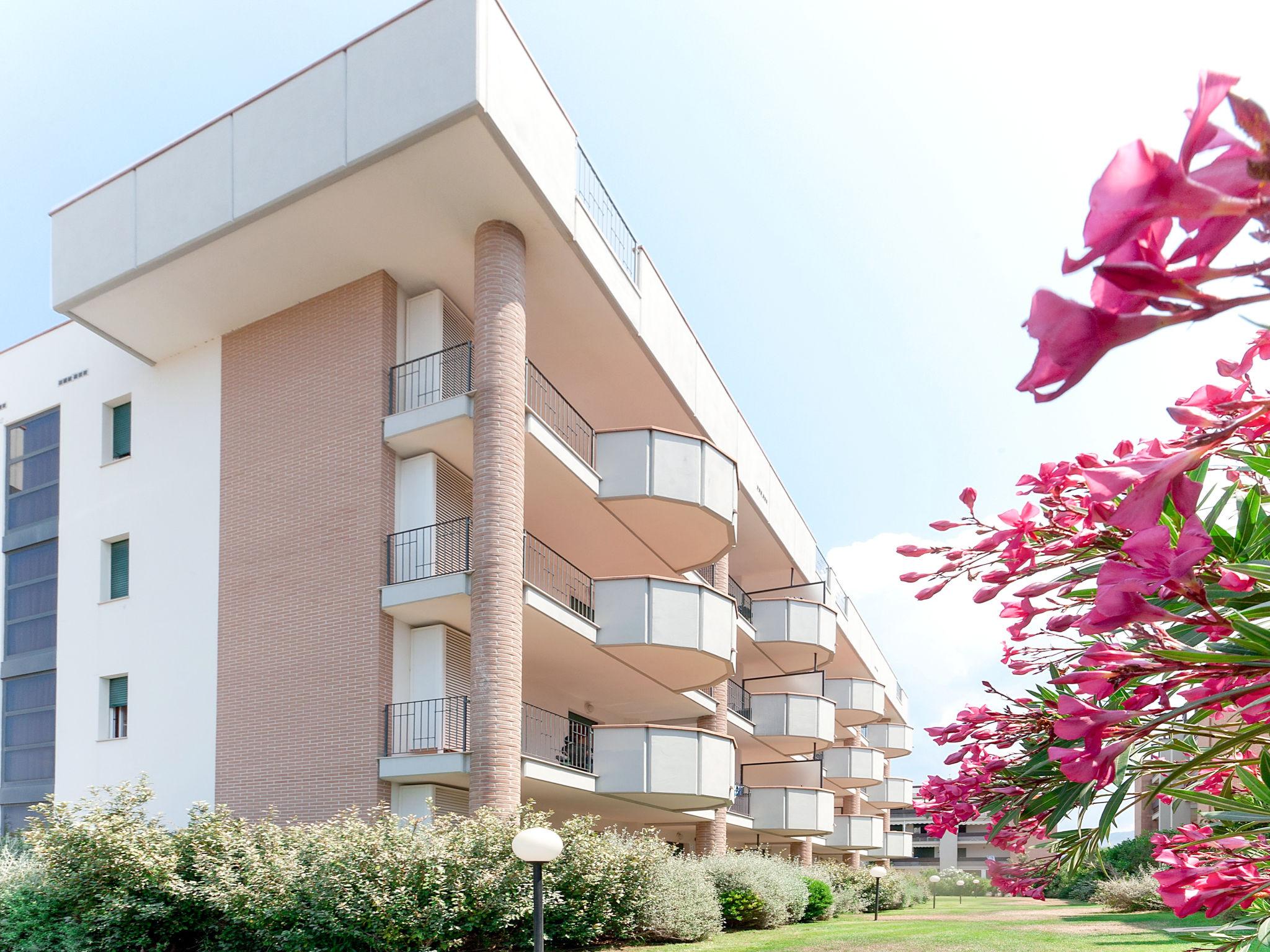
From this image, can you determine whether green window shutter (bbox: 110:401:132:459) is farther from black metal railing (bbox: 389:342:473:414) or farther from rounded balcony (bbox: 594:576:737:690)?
rounded balcony (bbox: 594:576:737:690)

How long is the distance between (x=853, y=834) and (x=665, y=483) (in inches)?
1096

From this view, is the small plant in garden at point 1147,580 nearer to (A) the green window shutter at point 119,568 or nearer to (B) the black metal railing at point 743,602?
(A) the green window shutter at point 119,568

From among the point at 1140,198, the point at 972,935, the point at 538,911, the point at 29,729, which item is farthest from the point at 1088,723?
the point at 972,935

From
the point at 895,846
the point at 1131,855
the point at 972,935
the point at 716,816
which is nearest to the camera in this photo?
the point at 972,935

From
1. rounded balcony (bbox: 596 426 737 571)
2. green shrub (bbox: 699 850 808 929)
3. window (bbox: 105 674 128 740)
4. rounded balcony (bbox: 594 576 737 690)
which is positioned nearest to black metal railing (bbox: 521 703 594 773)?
rounded balcony (bbox: 594 576 737 690)

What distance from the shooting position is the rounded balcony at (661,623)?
19672mm

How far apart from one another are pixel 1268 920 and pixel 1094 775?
2.15m

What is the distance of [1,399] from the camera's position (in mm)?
25297

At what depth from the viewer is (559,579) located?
22656 mm

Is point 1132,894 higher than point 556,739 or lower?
lower

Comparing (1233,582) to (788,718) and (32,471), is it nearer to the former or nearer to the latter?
(32,471)

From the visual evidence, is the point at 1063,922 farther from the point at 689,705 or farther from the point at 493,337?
the point at 493,337

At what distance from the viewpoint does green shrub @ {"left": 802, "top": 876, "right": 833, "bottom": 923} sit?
32062 mm

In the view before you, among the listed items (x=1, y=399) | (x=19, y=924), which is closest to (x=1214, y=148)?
(x=19, y=924)
